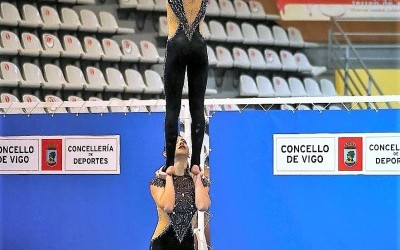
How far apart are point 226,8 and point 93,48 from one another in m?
2.51

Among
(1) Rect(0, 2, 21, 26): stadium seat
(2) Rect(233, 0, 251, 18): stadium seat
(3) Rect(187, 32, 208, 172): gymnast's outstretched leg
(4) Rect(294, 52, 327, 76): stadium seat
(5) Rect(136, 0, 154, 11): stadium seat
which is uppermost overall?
(2) Rect(233, 0, 251, 18): stadium seat

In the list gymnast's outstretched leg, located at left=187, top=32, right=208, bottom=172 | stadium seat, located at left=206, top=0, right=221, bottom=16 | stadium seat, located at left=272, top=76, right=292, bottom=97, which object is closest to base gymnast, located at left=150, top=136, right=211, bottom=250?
gymnast's outstretched leg, located at left=187, top=32, right=208, bottom=172

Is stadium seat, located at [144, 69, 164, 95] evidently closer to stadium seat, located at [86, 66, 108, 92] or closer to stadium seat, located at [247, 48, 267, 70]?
stadium seat, located at [86, 66, 108, 92]

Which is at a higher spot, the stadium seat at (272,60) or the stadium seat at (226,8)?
the stadium seat at (226,8)

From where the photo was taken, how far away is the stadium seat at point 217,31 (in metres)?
12.6

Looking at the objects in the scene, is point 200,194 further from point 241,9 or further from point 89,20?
point 241,9

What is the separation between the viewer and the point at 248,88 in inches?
487

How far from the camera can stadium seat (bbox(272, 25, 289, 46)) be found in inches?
523

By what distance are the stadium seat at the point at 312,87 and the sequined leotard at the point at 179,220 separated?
25.6 feet

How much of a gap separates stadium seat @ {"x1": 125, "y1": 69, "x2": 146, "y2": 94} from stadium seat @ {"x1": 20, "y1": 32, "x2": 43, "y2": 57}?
118cm

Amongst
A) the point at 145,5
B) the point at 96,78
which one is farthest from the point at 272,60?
the point at 96,78

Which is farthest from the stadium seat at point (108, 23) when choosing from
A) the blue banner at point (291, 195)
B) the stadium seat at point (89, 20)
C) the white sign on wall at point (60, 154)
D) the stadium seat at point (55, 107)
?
the blue banner at point (291, 195)

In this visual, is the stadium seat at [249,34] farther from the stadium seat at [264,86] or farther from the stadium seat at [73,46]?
the stadium seat at [73,46]

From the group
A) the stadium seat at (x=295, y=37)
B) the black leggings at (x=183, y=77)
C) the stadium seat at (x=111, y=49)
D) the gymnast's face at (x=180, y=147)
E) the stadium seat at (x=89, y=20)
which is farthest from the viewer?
the stadium seat at (x=295, y=37)
